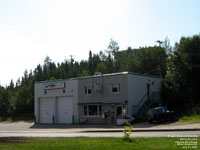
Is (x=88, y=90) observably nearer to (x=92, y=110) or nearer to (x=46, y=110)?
(x=92, y=110)

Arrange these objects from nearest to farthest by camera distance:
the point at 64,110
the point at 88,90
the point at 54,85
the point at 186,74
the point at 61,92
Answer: the point at 186,74 → the point at 88,90 → the point at 64,110 → the point at 61,92 → the point at 54,85

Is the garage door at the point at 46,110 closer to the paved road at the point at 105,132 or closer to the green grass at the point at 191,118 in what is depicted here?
the paved road at the point at 105,132

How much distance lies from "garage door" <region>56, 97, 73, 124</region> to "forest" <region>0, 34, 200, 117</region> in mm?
12125

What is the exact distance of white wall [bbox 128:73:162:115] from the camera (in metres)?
33.5

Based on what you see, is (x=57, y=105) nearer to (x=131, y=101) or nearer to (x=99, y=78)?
(x=99, y=78)

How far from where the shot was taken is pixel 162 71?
2237 inches

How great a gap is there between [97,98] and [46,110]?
9547 millimetres

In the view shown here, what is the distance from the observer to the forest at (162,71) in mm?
36562

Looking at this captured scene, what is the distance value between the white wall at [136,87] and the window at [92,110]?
4.55m

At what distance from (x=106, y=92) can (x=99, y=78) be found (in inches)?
82.8

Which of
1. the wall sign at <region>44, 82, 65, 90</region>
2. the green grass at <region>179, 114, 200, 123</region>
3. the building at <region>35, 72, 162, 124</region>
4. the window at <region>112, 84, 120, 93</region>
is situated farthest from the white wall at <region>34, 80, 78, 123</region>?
the green grass at <region>179, 114, 200, 123</region>

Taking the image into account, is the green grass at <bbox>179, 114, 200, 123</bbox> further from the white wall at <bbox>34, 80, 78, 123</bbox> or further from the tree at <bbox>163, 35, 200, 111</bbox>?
the white wall at <bbox>34, 80, 78, 123</bbox>

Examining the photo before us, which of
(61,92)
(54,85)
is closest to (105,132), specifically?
(61,92)

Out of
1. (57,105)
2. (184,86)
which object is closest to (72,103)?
(57,105)
